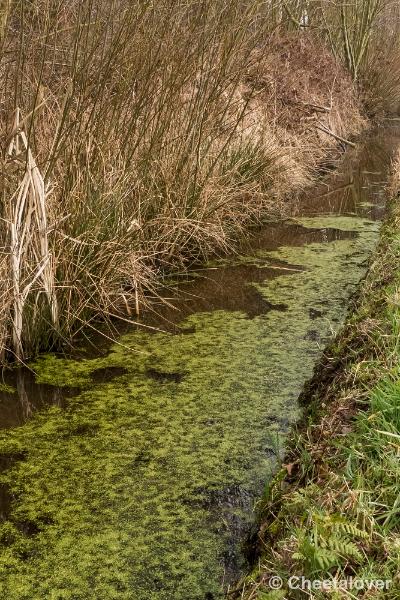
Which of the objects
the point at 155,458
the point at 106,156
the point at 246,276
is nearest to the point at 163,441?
the point at 155,458

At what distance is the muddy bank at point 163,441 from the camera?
233cm

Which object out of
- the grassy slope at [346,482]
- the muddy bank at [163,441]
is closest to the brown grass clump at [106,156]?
the muddy bank at [163,441]

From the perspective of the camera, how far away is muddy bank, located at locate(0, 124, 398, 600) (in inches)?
91.7

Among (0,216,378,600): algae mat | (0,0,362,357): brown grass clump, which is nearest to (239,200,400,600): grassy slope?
(0,216,378,600): algae mat

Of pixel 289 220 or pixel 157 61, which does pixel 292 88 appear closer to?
pixel 289 220

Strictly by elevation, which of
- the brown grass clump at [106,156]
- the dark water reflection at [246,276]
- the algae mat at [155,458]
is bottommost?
the algae mat at [155,458]

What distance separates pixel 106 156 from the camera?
447 cm

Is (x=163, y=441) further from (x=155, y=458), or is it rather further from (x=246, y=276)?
(x=246, y=276)

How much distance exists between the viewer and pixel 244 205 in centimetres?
651

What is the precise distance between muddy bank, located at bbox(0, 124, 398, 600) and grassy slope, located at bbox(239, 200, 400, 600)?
0.18 metres

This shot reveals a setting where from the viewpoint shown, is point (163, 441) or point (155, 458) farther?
point (163, 441)

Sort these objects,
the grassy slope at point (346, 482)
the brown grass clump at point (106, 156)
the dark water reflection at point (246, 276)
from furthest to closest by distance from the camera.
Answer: the brown grass clump at point (106, 156) < the dark water reflection at point (246, 276) < the grassy slope at point (346, 482)

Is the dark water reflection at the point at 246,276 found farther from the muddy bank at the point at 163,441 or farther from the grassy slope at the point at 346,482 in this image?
the grassy slope at the point at 346,482

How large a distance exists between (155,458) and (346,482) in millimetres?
983
